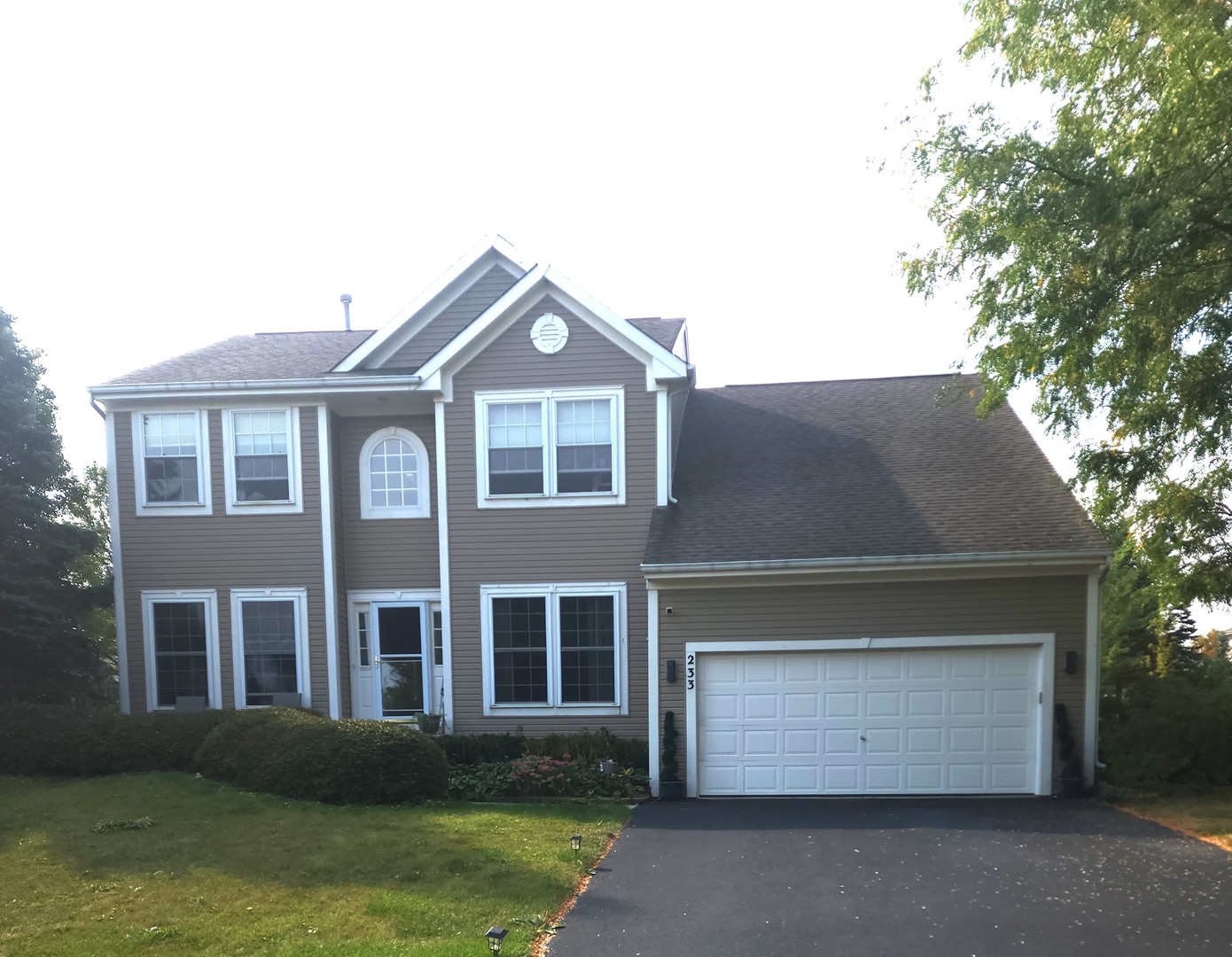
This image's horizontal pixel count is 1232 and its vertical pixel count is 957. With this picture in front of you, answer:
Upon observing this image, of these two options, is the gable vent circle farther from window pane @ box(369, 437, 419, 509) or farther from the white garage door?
the white garage door

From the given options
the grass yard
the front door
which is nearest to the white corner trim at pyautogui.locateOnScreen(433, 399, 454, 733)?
the front door

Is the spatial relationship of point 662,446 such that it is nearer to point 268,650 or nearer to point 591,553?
point 591,553

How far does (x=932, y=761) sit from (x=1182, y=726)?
338cm

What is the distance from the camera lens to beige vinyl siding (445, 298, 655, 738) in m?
12.9

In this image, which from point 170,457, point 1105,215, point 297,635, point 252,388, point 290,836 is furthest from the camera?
point 170,457

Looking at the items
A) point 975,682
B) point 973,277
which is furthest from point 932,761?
point 973,277

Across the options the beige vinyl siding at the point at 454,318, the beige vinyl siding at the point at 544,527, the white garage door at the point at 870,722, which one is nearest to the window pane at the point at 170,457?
the beige vinyl siding at the point at 454,318

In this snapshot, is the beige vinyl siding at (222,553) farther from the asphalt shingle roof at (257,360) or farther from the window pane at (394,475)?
the window pane at (394,475)

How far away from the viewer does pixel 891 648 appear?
11.8 m

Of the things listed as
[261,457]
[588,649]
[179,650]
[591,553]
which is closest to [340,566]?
[261,457]

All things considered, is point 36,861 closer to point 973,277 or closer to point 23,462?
point 23,462

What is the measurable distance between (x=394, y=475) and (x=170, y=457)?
3.67 metres

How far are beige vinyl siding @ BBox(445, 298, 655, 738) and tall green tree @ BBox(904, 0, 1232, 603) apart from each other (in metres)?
4.78

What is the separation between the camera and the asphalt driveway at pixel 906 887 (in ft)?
21.4
